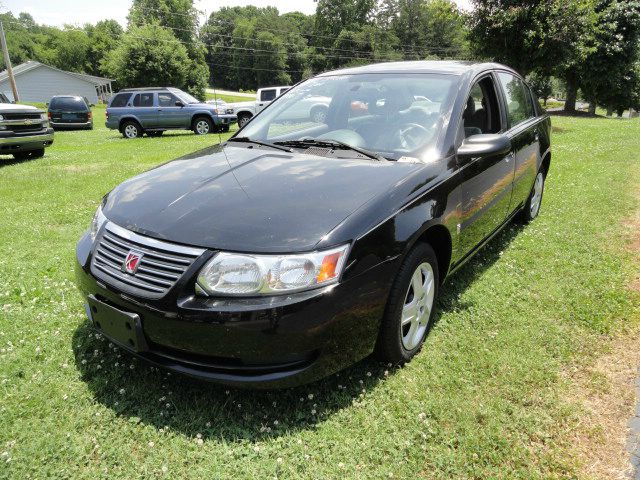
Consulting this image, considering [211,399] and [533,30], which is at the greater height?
[533,30]

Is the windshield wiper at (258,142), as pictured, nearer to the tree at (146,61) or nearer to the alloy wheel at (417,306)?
the alloy wheel at (417,306)

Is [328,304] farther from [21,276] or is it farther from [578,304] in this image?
[21,276]

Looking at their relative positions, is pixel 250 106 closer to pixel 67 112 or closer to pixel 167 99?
pixel 167 99

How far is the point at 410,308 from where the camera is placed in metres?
2.67

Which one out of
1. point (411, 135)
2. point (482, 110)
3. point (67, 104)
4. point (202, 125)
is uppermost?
point (482, 110)

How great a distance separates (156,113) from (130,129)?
123 cm

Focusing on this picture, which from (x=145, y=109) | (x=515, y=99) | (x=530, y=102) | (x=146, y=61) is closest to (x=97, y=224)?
(x=515, y=99)

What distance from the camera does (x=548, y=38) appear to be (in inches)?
553

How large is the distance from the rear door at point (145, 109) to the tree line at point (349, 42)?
385 cm

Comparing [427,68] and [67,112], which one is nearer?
[427,68]

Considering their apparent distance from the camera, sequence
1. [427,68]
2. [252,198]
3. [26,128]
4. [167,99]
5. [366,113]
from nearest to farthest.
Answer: [252,198] → [366,113] → [427,68] → [26,128] → [167,99]

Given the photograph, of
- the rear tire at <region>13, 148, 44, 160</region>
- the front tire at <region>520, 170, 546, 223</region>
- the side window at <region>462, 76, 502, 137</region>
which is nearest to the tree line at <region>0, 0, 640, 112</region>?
the side window at <region>462, 76, 502, 137</region>

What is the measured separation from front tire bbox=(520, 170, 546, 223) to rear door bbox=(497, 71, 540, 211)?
328 mm

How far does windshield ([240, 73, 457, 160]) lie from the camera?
303 cm
